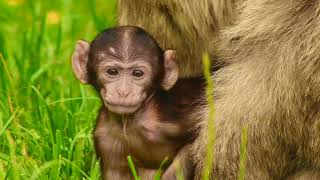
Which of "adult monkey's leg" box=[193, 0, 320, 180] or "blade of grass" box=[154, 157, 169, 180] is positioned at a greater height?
"adult monkey's leg" box=[193, 0, 320, 180]

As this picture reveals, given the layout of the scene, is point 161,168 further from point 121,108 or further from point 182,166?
point 121,108

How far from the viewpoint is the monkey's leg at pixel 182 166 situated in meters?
4.92

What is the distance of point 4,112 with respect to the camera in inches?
235

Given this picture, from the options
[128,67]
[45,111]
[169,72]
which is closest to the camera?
[128,67]

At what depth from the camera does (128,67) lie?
4.92 m

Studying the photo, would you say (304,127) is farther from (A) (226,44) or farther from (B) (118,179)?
(B) (118,179)

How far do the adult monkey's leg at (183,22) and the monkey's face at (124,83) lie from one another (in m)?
0.22

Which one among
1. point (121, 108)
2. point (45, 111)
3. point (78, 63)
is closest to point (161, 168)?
point (121, 108)

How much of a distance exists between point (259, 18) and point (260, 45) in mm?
108

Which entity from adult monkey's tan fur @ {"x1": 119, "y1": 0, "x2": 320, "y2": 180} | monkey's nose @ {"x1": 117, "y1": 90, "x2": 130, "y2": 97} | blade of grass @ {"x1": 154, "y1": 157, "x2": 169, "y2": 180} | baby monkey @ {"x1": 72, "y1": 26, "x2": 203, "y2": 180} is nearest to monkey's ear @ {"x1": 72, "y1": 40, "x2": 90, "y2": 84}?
baby monkey @ {"x1": 72, "y1": 26, "x2": 203, "y2": 180}

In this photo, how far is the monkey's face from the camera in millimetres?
4824

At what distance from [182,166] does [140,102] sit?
0.32m

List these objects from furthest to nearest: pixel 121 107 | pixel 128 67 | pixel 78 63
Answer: pixel 78 63, pixel 128 67, pixel 121 107

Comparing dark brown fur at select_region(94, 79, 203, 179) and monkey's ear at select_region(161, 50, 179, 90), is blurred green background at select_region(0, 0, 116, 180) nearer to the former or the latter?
dark brown fur at select_region(94, 79, 203, 179)
